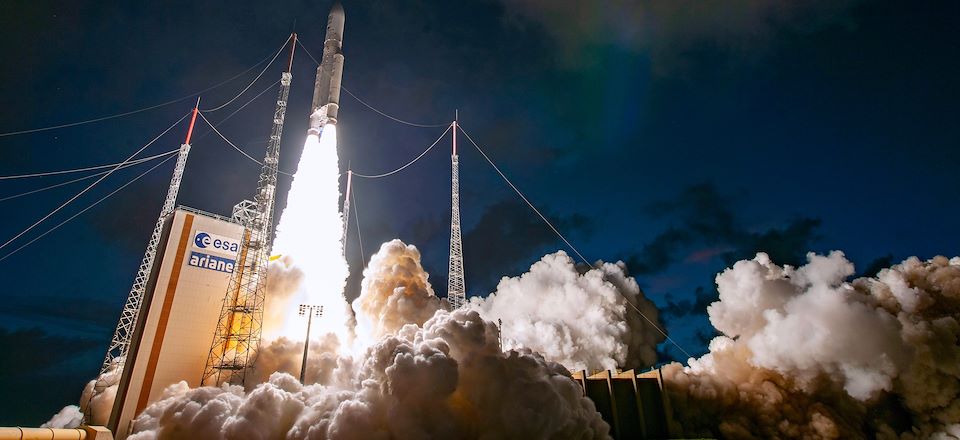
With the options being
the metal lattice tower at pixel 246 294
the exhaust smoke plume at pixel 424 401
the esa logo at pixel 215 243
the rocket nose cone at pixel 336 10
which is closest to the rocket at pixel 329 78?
the rocket nose cone at pixel 336 10

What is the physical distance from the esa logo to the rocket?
47.3 ft

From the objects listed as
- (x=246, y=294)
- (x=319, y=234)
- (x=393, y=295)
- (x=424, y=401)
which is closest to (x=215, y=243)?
(x=246, y=294)

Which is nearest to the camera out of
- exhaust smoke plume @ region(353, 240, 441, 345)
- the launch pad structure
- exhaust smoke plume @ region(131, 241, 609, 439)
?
exhaust smoke plume @ region(131, 241, 609, 439)

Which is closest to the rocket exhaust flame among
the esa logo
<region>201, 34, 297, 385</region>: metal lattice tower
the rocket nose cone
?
<region>201, 34, 297, 385</region>: metal lattice tower

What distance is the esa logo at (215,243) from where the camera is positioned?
39.9 meters

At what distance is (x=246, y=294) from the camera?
4003 centimetres

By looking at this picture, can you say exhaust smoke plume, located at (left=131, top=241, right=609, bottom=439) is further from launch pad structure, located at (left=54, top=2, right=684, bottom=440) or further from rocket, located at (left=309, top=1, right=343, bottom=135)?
rocket, located at (left=309, top=1, right=343, bottom=135)

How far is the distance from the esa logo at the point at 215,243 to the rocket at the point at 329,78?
14.4m

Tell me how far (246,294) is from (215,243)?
481 cm

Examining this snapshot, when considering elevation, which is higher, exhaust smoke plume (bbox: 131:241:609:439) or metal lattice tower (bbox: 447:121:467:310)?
metal lattice tower (bbox: 447:121:467:310)

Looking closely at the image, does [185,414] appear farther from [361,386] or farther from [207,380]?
[207,380]

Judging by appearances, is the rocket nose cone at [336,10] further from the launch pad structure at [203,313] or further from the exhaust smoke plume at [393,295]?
the exhaust smoke plume at [393,295]

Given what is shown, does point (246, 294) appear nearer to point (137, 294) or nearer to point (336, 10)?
point (137, 294)

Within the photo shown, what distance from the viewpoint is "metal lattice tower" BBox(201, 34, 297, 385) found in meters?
37.7
